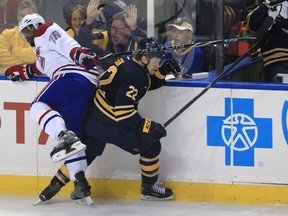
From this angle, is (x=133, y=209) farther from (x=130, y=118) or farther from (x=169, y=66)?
(x=169, y=66)

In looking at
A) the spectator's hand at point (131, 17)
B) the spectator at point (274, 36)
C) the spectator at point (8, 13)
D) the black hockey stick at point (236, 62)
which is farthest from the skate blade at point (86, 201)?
the spectator at point (274, 36)

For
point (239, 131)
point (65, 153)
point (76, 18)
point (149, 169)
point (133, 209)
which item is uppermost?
point (76, 18)

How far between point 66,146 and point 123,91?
436mm

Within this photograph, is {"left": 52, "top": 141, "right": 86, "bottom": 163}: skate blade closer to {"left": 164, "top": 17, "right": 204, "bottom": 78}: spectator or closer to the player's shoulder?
the player's shoulder

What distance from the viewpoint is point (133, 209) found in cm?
598

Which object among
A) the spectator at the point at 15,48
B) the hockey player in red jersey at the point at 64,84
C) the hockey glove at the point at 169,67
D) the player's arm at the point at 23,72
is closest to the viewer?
the hockey player in red jersey at the point at 64,84

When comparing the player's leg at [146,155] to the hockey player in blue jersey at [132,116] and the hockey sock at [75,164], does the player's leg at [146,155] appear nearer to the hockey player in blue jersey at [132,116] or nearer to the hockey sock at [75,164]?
the hockey player in blue jersey at [132,116]

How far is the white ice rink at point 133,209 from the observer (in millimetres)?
5863

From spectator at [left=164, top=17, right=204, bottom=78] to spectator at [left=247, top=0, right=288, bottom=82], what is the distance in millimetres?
411

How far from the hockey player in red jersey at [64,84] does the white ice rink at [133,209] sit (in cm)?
10

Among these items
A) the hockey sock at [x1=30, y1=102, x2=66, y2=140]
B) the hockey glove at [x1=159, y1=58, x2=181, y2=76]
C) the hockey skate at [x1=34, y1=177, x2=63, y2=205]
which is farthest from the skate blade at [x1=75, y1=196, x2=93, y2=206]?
the hockey glove at [x1=159, y1=58, x2=181, y2=76]

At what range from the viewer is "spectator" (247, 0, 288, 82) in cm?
639

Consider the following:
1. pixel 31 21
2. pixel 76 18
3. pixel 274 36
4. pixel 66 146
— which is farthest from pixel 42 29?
pixel 274 36

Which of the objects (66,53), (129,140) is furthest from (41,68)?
(129,140)
